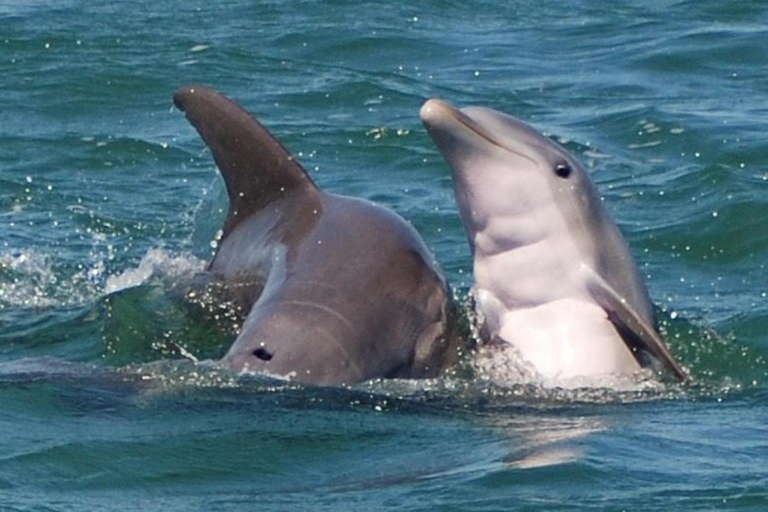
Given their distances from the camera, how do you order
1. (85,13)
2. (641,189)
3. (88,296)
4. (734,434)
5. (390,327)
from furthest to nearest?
(85,13) < (641,189) < (88,296) < (390,327) < (734,434)

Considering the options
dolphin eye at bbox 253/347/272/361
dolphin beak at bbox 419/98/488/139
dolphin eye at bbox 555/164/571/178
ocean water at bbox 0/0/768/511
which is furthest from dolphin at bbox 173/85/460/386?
dolphin eye at bbox 555/164/571/178

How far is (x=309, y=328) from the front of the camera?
9.80 metres

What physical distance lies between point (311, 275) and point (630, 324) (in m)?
1.64

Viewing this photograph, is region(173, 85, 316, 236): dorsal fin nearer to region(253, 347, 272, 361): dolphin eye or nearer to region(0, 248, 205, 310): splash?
region(0, 248, 205, 310): splash

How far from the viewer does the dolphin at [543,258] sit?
413 inches

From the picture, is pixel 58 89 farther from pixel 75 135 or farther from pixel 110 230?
pixel 110 230

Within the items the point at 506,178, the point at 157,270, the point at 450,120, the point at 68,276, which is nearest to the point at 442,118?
the point at 450,120

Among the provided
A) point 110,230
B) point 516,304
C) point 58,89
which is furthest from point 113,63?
point 516,304

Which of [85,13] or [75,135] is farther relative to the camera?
[85,13]

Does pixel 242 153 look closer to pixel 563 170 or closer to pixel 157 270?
pixel 157 270

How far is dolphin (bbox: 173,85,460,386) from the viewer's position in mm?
9758

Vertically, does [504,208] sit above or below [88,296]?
above

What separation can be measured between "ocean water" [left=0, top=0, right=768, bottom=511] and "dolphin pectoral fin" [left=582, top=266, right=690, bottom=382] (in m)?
0.17

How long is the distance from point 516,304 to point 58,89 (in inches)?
368
